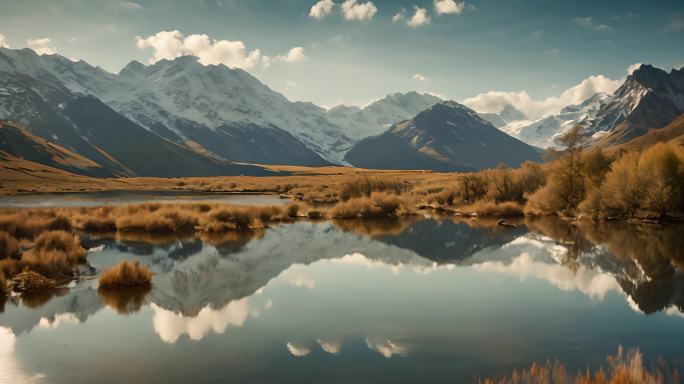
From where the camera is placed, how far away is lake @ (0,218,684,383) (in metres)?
15.1

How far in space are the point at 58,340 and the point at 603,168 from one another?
62.6m

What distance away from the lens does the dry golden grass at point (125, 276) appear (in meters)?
25.2

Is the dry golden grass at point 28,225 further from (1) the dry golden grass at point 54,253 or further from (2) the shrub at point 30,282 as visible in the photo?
(2) the shrub at point 30,282

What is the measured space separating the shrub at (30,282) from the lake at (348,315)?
1.02 metres

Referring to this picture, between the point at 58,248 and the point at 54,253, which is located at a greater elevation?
the point at 54,253

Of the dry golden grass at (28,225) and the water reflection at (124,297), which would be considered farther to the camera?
the dry golden grass at (28,225)

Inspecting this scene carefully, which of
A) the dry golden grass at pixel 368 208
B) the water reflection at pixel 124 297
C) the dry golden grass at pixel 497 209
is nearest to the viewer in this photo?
the water reflection at pixel 124 297

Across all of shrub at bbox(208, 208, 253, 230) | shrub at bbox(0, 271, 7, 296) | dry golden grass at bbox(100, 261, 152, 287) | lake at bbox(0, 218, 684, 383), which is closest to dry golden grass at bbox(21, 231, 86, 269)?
lake at bbox(0, 218, 684, 383)

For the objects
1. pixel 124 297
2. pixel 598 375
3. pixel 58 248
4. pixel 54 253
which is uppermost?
pixel 598 375

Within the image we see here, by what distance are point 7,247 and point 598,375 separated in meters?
29.8

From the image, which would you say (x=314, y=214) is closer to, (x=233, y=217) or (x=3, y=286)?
(x=233, y=217)

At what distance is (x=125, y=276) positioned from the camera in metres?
25.6

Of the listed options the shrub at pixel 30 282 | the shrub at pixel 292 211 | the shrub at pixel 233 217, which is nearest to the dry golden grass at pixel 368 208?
the shrub at pixel 292 211

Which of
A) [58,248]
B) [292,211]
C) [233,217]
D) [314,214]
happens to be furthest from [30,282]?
[314,214]
